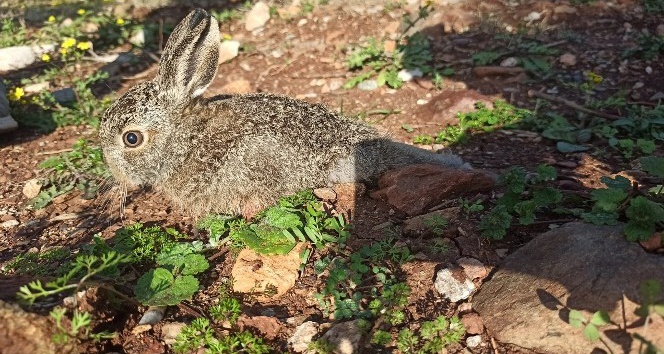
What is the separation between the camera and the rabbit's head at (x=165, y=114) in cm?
455

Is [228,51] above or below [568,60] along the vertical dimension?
below

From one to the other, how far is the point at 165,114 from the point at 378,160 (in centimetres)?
173

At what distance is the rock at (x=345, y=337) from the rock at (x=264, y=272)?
56 cm

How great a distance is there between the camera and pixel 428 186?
4.25 metres

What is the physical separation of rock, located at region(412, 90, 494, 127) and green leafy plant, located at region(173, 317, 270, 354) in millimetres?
3552

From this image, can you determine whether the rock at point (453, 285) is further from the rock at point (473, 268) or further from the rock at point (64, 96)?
the rock at point (64, 96)

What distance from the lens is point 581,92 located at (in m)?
6.18

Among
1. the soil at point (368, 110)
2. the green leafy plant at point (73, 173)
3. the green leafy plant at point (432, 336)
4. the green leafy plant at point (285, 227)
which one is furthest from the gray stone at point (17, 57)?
the green leafy plant at point (432, 336)

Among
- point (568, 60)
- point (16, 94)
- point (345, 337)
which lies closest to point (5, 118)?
point (16, 94)

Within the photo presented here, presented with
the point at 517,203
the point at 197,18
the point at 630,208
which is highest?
the point at 197,18

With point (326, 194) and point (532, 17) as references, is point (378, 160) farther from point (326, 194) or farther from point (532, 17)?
point (532, 17)

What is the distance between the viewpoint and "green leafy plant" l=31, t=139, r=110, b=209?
5055mm

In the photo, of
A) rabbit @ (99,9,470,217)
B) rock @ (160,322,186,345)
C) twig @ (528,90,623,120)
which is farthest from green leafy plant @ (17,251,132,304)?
twig @ (528,90,623,120)

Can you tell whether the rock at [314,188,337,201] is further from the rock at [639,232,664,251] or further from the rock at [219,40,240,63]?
the rock at [219,40,240,63]
